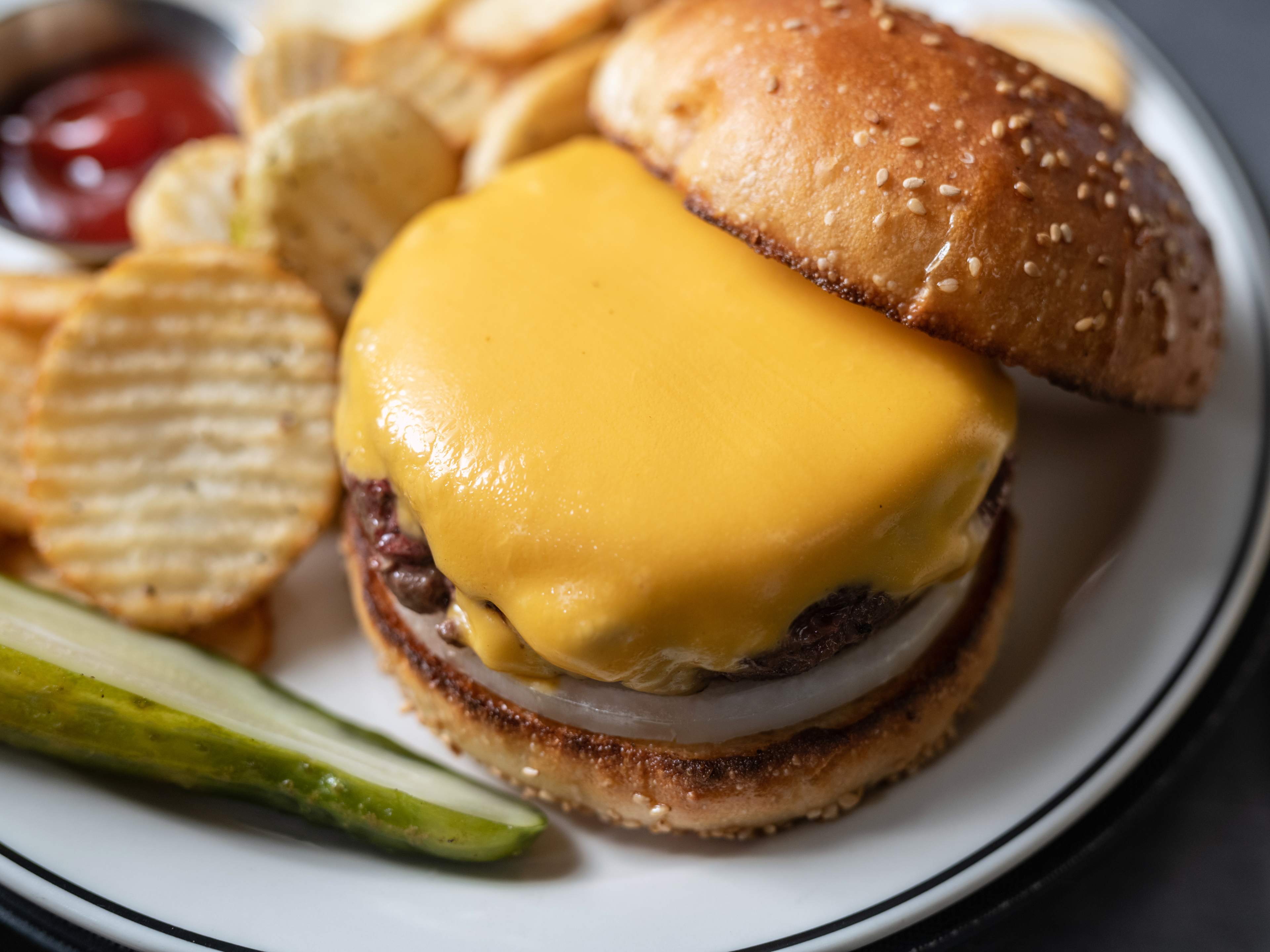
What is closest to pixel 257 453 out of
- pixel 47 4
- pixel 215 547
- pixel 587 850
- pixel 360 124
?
pixel 215 547

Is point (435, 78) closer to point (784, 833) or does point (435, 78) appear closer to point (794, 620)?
point (794, 620)

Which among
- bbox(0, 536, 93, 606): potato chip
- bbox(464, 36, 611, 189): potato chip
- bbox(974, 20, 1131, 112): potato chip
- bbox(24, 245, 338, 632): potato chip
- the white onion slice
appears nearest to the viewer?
the white onion slice

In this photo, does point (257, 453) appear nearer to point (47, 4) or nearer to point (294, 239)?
point (294, 239)

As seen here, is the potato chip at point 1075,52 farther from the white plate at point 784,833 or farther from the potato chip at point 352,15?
the potato chip at point 352,15

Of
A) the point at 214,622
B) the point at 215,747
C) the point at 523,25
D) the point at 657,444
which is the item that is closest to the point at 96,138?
the point at 523,25

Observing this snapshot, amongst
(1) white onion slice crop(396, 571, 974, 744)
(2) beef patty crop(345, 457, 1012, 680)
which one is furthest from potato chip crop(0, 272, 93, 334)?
(1) white onion slice crop(396, 571, 974, 744)

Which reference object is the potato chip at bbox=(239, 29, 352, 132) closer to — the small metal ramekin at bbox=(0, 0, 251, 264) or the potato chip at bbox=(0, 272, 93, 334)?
the small metal ramekin at bbox=(0, 0, 251, 264)
